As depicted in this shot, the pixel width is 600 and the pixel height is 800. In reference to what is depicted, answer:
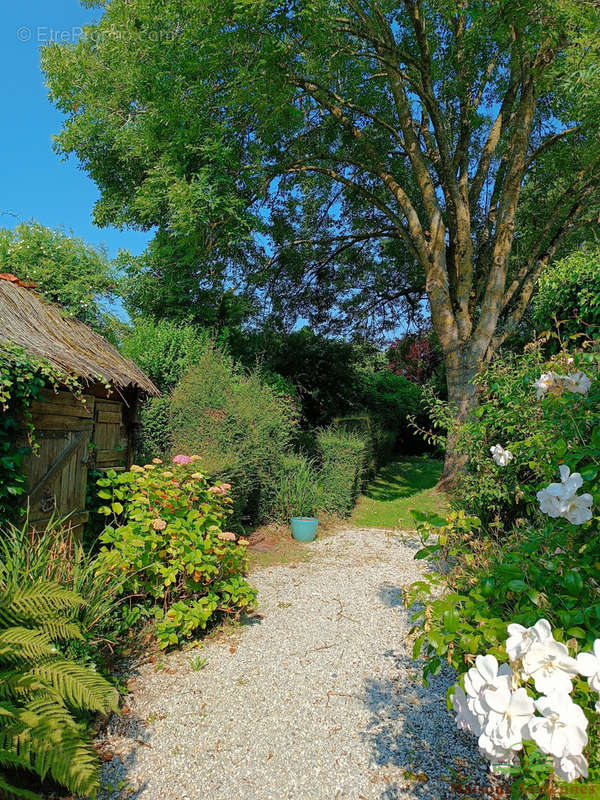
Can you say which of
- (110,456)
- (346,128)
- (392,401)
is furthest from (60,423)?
(392,401)

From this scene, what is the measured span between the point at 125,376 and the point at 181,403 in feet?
5.43

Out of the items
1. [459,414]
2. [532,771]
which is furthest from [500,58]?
[532,771]

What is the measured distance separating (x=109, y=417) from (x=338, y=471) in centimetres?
472

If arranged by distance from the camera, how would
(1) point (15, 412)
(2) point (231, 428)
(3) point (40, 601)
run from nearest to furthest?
(3) point (40, 601) → (1) point (15, 412) → (2) point (231, 428)

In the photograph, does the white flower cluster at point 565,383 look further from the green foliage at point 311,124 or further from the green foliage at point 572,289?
the green foliage at point 311,124

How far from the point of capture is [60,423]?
4.46 meters

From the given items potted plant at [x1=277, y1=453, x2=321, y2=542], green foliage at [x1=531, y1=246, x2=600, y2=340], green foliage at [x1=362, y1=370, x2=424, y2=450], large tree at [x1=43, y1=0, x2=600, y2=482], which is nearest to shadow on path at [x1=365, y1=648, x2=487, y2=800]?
green foliage at [x1=531, y1=246, x2=600, y2=340]

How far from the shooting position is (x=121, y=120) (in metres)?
8.91

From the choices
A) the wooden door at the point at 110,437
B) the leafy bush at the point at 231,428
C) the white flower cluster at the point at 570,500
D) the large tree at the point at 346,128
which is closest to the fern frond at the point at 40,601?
the white flower cluster at the point at 570,500

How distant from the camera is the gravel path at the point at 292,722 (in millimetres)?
2428

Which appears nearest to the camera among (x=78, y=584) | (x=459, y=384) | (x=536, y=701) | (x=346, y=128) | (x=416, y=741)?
(x=536, y=701)

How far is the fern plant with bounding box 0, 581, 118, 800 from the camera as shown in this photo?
193 centimetres

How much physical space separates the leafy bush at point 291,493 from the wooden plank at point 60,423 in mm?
3754

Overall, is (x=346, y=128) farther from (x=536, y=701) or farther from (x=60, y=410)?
(x=536, y=701)
